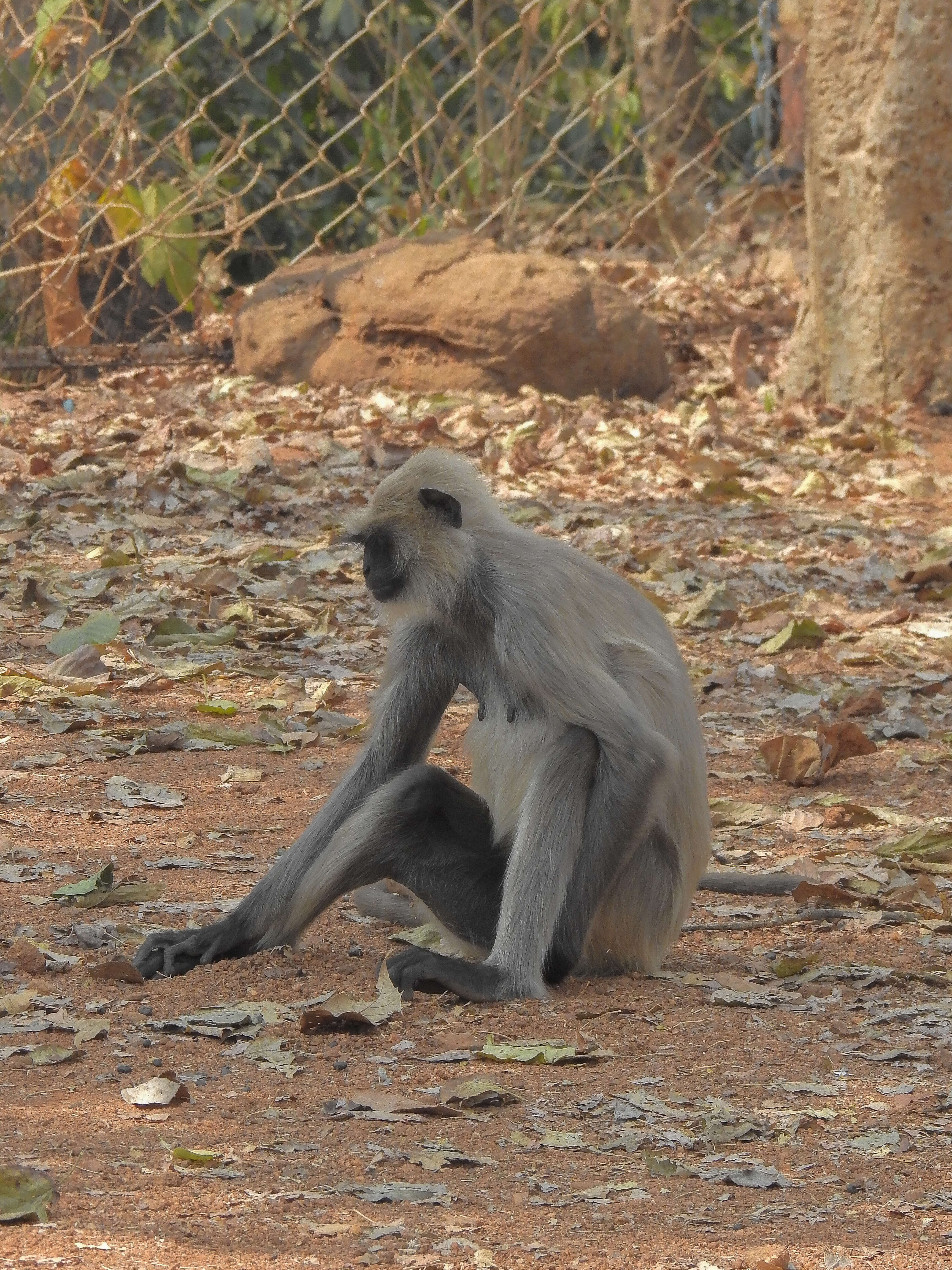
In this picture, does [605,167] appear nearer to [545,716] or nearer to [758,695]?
[758,695]

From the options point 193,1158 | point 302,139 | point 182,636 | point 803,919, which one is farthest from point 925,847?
point 302,139

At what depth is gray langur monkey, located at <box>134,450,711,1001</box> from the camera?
3.24 m

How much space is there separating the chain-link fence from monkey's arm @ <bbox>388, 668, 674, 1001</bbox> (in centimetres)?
522

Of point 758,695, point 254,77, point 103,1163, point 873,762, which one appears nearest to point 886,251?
point 758,695

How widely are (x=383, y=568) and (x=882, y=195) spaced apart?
4742mm

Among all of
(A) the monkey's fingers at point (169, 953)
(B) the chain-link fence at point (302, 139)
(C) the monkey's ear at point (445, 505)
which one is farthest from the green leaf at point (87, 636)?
(B) the chain-link fence at point (302, 139)

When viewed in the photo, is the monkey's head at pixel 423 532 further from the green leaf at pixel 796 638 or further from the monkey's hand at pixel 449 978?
the green leaf at pixel 796 638

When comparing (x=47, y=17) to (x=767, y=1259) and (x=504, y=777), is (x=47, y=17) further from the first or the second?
(x=767, y=1259)

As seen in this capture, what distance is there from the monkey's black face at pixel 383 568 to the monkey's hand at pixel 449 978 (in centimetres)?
78

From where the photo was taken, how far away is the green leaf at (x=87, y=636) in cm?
513

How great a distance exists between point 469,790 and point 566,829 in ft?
1.25

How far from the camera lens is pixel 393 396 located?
777 cm

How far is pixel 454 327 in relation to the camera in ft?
25.4

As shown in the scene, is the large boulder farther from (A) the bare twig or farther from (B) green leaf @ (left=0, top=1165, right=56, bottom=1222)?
(B) green leaf @ (left=0, top=1165, right=56, bottom=1222)
